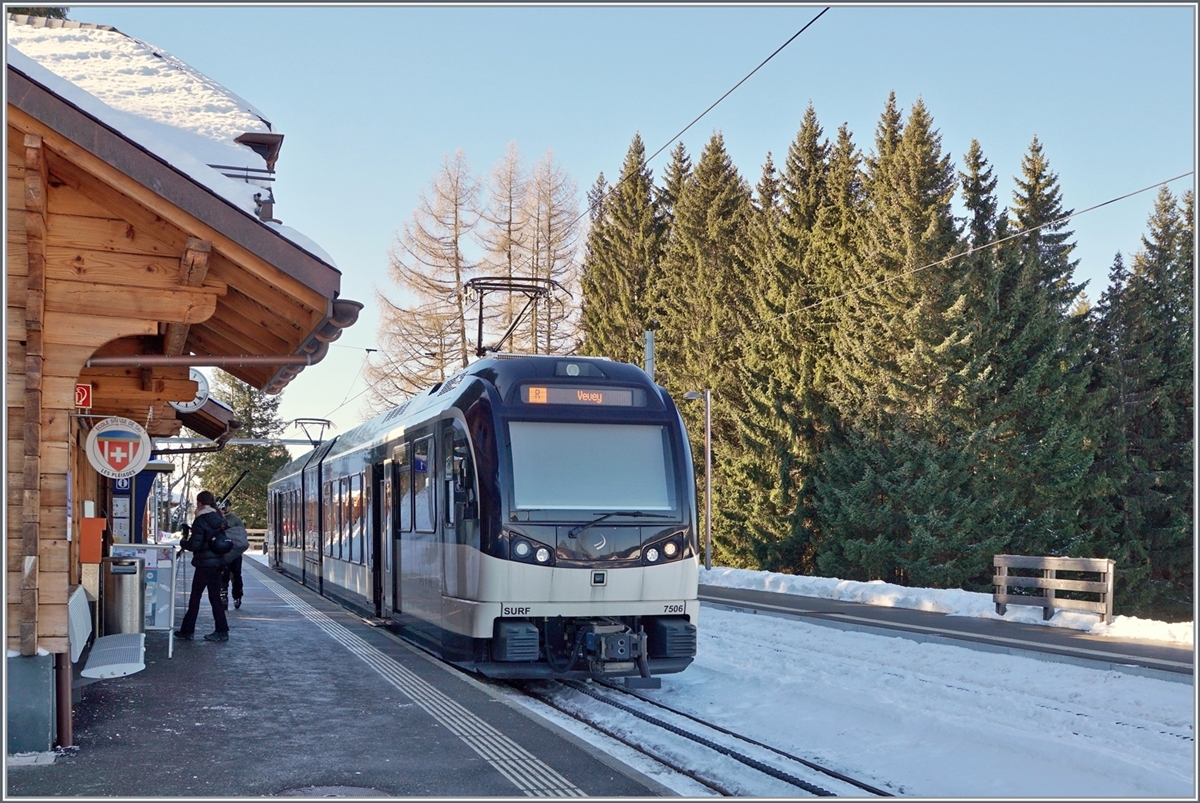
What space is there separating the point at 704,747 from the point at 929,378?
3064cm

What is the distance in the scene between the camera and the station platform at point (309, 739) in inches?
267

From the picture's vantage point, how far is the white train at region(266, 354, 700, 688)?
10.2 m

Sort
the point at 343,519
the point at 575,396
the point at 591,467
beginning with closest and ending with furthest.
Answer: the point at 591,467 < the point at 575,396 < the point at 343,519

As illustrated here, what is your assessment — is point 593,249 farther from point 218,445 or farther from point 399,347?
point 218,445

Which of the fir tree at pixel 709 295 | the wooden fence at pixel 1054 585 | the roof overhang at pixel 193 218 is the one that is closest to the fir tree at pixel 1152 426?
the fir tree at pixel 709 295

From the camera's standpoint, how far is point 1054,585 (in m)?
16.9

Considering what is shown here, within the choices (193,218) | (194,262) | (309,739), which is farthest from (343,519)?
(193,218)

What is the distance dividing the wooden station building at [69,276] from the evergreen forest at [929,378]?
3007 cm

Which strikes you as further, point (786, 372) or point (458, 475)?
point (786, 372)

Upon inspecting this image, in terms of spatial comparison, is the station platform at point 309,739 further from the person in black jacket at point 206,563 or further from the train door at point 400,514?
the train door at point 400,514

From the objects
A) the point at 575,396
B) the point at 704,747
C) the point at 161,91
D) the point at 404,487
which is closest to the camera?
the point at 704,747

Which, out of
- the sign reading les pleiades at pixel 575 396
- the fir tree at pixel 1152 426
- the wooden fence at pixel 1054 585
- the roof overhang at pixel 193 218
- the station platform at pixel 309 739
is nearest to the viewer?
the station platform at pixel 309 739

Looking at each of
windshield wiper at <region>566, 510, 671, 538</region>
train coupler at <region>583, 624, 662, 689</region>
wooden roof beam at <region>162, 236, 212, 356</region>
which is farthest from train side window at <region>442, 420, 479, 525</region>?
wooden roof beam at <region>162, 236, 212, 356</region>

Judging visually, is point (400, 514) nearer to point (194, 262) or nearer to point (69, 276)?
point (194, 262)
